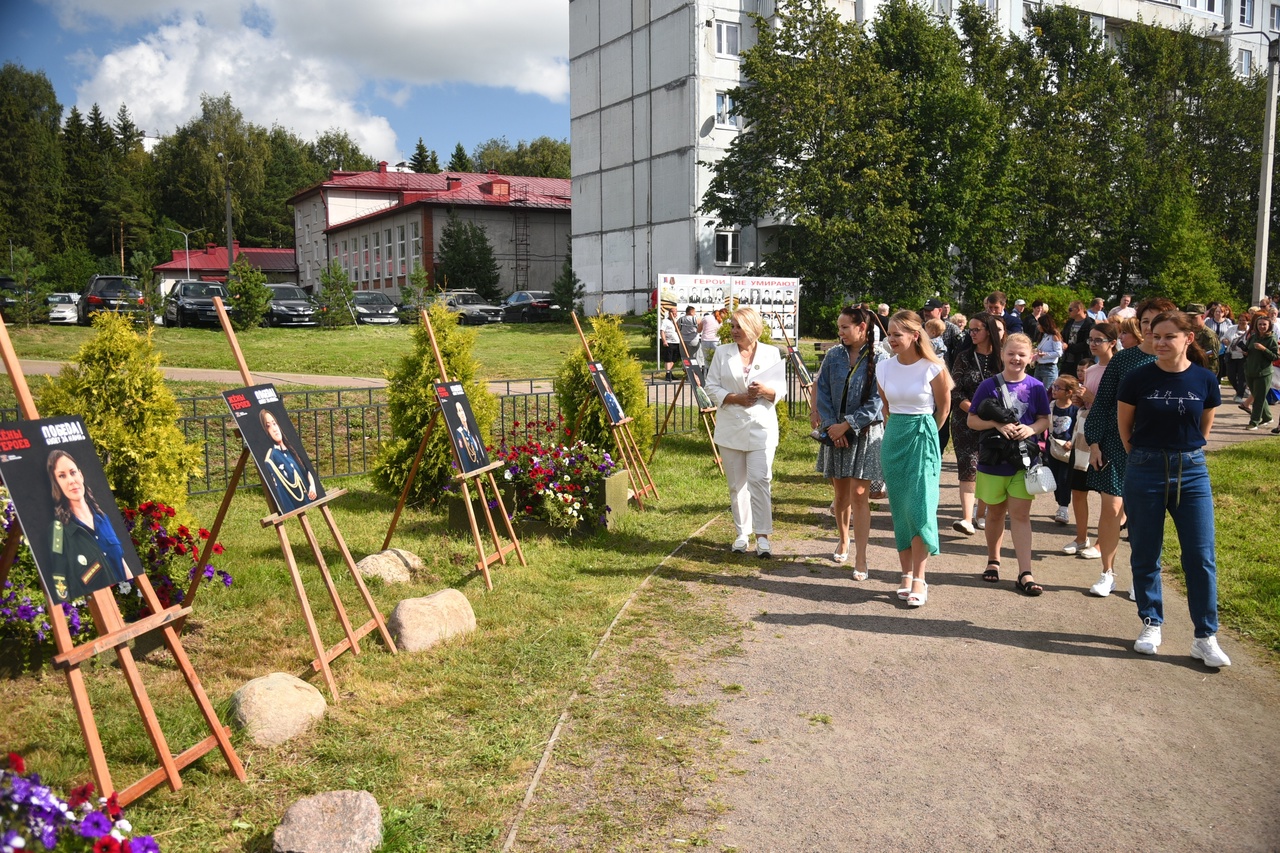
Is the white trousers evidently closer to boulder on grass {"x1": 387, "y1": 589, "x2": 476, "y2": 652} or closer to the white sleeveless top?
the white sleeveless top

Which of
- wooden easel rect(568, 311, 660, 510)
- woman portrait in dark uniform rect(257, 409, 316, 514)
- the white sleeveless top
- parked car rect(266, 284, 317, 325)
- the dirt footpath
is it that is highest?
parked car rect(266, 284, 317, 325)

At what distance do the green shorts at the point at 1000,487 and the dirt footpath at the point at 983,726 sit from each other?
2.13 ft

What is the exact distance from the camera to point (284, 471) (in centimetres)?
518

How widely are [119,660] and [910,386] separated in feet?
15.7

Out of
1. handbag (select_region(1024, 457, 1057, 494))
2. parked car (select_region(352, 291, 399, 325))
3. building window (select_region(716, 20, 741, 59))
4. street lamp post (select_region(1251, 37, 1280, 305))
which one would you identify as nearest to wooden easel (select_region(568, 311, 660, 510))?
handbag (select_region(1024, 457, 1057, 494))

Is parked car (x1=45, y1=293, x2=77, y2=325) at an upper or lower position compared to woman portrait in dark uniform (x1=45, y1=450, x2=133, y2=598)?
upper

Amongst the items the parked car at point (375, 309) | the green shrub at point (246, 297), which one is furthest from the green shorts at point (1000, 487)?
the parked car at point (375, 309)

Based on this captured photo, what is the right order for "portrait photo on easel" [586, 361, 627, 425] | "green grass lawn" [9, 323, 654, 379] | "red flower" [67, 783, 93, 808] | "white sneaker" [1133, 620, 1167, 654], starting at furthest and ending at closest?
"green grass lawn" [9, 323, 654, 379], "portrait photo on easel" [586, 361, 627, 425], "white sneaker" [1133, 620, 1167, 654], "red flower" [67, 783, 93, 808]

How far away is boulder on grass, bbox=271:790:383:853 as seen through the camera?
11.0 feet

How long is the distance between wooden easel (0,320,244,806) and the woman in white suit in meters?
4.57

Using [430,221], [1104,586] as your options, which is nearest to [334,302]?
[430,221]

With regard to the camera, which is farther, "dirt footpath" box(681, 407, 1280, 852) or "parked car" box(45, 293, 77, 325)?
"parked car" box(45, 293, 77, 325)

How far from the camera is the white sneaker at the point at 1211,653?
545 centimetres

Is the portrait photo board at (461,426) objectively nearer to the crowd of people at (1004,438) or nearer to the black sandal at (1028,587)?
the crowd of people at (1004,438)
